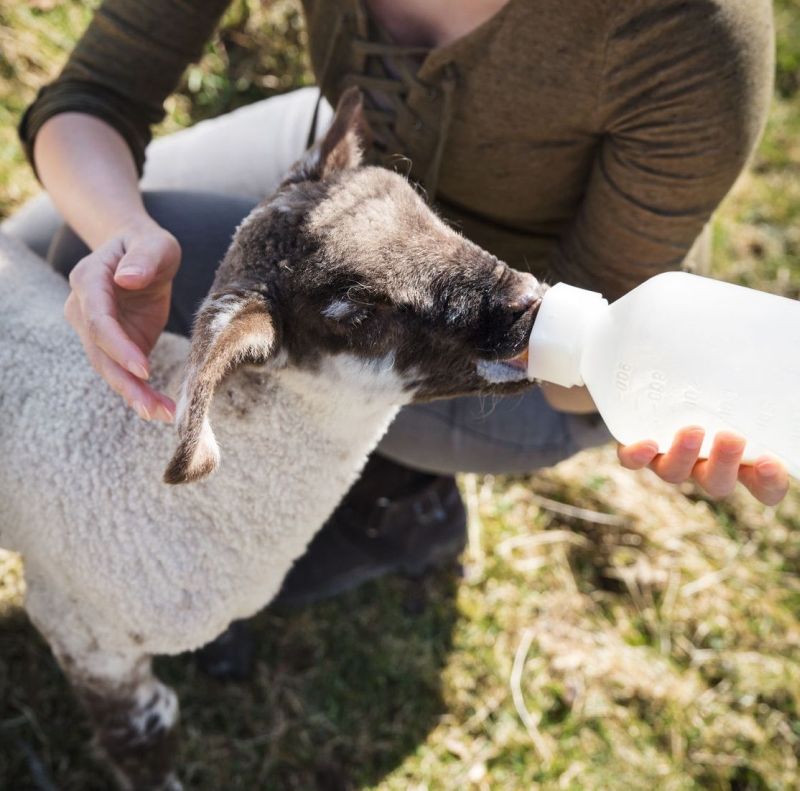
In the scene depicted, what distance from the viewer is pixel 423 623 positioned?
346 cm

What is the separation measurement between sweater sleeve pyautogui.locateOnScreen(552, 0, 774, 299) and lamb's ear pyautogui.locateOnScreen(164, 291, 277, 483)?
3.51 feet

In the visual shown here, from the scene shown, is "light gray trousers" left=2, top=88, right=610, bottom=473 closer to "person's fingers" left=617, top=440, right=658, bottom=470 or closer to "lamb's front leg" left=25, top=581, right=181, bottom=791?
"person's fingers" left=617, top=440, right=658, bottom=470

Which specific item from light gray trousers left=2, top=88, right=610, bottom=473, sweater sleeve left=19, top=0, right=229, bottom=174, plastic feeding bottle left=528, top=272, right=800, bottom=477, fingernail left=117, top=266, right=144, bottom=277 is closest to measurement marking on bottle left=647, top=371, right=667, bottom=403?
plastic feeding bottle left=528, top=272, right=800, bottom=477

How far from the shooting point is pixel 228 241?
108 inches

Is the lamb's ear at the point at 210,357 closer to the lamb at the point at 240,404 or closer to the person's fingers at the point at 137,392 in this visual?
the lamb at the point at 240,404

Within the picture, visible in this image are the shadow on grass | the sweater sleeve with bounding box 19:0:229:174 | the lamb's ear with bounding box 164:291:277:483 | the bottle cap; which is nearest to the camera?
the lamb's ear with bounding box 164:291:277:483

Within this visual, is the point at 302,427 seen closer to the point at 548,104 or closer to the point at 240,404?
the point at 240,404

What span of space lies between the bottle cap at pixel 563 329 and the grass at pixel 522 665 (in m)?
2.01

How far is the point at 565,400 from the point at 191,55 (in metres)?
1.70

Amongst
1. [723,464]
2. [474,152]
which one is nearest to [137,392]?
[474,152]

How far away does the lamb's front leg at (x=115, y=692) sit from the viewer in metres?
2.31

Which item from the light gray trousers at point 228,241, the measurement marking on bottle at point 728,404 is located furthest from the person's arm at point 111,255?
the measurement marking on bottle at point 728,404

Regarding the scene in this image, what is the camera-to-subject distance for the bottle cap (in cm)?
170

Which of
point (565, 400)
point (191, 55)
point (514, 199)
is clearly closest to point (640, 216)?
point (514, 199)
